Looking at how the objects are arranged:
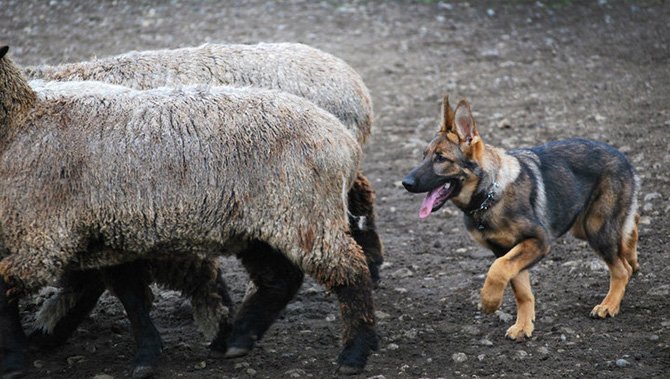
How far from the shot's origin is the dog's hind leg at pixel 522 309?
642 cm

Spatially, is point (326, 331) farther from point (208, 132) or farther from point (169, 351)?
point (208, 132)

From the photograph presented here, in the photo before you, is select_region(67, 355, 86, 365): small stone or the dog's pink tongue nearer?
the dog's pink tongue

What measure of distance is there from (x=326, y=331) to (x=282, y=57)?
2232mm

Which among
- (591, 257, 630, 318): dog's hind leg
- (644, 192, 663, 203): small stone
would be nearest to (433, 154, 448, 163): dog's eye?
(591, 257, 630, 318): dog's hind leg

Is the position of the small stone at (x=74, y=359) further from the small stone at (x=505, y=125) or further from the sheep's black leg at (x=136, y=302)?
the small stone at (x=505, y=125)

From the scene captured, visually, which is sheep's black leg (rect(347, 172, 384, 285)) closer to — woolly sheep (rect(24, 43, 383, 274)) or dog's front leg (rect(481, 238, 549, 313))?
woolly sheep (rect(24, 43, 383, 274))

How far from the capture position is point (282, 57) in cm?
754

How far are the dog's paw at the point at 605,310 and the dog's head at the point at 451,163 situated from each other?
1.26m

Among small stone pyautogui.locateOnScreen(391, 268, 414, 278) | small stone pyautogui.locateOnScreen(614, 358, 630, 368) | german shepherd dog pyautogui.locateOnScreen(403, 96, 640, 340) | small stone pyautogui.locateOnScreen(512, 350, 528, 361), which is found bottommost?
small stone pyautogui.locateOnScreen(391, 268, 414, 278)

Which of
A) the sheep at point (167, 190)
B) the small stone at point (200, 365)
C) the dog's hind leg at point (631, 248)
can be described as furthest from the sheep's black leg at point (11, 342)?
the dog's hind leg at point (631, 248)

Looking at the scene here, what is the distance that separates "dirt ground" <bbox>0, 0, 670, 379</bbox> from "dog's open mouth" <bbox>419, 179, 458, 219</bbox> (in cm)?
99

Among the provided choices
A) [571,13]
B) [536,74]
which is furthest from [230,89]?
[571,13]

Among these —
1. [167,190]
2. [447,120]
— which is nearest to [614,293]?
[447,120]

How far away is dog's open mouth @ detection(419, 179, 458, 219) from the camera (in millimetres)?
6246
